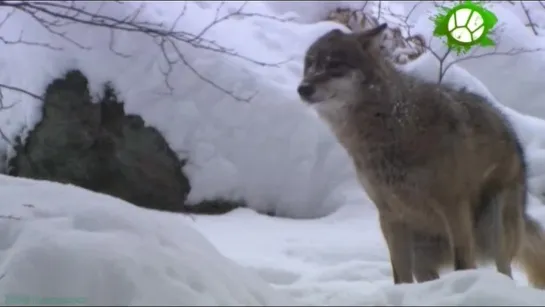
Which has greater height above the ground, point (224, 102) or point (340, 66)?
point (340, 66)

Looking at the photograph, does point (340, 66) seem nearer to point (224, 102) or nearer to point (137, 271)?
point (137, 271)

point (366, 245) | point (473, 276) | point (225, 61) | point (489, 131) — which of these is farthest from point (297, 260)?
point (225, 61)

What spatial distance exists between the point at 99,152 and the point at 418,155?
4.55 ft

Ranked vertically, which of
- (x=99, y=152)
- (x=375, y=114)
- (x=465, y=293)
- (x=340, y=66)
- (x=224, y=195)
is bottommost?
(x=224, y=195)

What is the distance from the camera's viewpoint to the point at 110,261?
1.12m

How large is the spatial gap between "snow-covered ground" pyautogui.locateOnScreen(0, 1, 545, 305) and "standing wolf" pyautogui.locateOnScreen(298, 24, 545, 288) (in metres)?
0.15

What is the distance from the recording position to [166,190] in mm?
2525

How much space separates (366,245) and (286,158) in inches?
34.6

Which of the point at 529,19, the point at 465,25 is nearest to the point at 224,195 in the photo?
the point at 465,25

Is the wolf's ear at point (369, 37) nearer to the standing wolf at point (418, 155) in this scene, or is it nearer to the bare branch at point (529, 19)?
the standing wolf at point (418, 155)

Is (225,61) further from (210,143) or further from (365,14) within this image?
(365,14)

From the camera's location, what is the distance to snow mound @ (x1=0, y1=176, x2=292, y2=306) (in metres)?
1.06

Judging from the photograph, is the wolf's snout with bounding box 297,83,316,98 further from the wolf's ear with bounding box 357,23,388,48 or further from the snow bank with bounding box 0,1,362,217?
the snow bank with bounding box 0,1,362,217

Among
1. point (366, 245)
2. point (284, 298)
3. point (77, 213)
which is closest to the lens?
point (284, 298)
